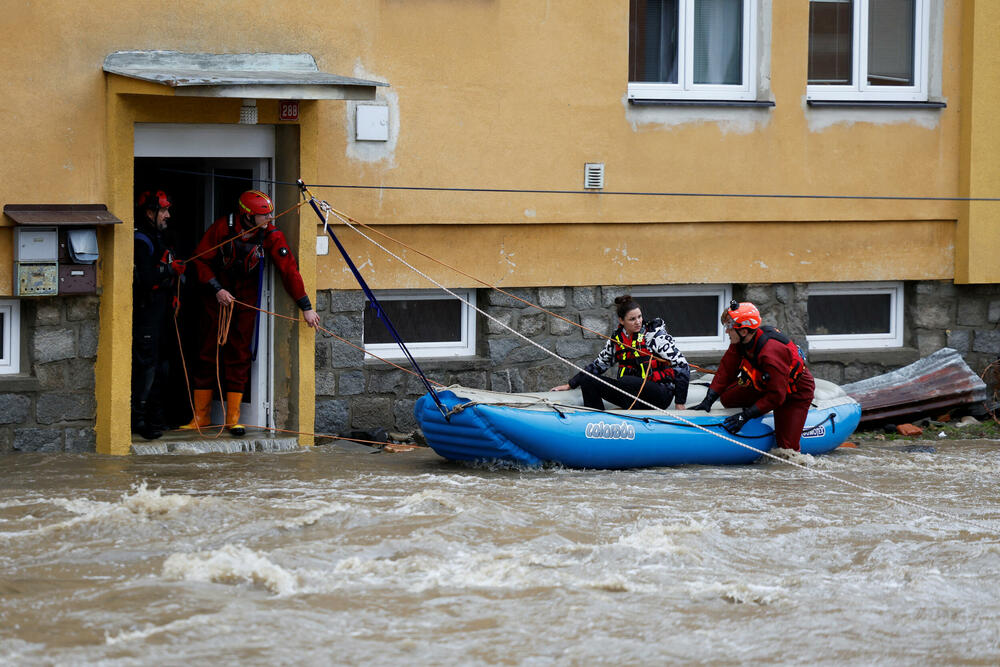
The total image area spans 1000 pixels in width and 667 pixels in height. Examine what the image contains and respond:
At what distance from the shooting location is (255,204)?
34.6 ft

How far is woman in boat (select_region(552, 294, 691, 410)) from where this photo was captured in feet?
35.0

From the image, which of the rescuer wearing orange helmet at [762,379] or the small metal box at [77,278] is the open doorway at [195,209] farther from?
the rescuer wearing orange helmet at [762,379]

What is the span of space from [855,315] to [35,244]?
689cm

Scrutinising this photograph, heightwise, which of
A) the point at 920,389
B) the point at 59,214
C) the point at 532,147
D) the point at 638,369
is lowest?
the point at 920,389

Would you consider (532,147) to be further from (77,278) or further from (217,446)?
(77,278)

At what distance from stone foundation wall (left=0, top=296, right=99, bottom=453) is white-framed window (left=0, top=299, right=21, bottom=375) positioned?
39 millimetres

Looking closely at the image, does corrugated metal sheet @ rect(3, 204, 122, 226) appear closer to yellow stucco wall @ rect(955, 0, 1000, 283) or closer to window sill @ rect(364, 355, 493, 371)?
window sill @ rect(364, 355, 493, 371)

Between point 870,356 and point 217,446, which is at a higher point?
point 870,356

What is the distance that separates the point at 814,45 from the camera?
12336 mm

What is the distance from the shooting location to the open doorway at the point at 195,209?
10625 mm

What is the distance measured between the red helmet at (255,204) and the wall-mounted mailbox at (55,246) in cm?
99

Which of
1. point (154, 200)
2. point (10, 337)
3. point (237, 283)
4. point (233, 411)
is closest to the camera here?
point (10, 337)

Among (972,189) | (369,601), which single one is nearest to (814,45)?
(972,189)

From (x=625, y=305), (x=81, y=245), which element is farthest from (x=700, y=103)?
(x=81, y=245)
